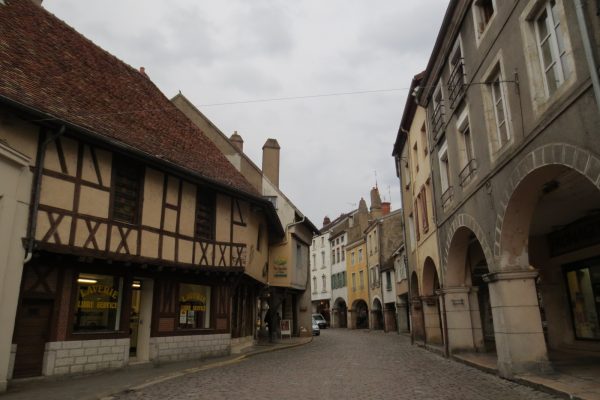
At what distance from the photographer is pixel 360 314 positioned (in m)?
47.6

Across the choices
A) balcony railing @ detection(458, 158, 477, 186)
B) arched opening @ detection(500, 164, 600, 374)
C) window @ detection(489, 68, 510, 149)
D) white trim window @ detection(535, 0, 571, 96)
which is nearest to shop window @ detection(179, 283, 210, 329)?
balcony railing @ detection(458, 158, 477, 186)

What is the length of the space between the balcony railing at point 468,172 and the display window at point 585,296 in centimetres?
373

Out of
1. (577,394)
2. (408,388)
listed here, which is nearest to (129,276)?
(408,388)

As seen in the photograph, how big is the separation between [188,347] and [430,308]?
898 centimetres

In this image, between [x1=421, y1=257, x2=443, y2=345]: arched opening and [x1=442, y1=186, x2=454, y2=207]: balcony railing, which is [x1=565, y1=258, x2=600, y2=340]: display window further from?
[x1=421, y1=257, x2=443, y2=345]: arched opening

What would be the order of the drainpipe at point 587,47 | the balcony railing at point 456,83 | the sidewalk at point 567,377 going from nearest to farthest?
the drainpipe at point 587,47 < the sidewalk at point 567,377 < the balcony railing at point 456,83

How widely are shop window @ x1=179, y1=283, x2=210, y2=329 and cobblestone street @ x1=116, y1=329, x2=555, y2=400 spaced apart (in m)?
2.28

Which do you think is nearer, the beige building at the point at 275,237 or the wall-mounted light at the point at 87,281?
the wall-mounted light at the point at 87,281

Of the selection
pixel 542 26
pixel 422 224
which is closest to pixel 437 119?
pixel 422 224

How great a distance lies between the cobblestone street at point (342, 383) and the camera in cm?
819

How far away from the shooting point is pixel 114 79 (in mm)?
15812

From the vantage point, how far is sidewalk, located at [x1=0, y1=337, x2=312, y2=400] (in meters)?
8.48

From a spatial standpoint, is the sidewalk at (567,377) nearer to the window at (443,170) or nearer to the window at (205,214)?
the window at (443,170)

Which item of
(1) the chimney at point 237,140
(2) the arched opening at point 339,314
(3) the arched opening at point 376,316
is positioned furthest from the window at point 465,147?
(2) the arched opening at point 339,314
